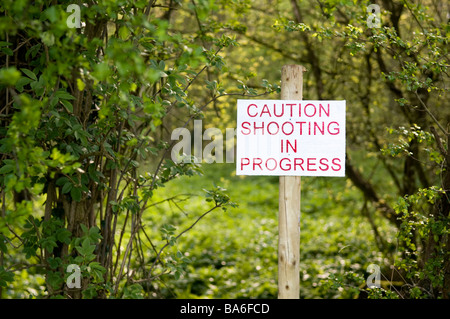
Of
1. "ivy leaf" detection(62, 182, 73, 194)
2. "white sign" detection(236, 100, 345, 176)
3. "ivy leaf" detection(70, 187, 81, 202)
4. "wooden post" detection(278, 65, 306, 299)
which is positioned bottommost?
"wooden post" detection(278, 65, 306, 299)

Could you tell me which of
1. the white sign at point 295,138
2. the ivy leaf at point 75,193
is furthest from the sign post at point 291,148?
the ivy leaf at point 75,193

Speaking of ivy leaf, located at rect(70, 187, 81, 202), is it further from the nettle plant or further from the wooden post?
the wooden post

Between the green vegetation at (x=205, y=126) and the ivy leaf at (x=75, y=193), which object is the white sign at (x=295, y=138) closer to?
the green vegetation at (x=205, y=126)

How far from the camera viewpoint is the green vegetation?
1.92 m

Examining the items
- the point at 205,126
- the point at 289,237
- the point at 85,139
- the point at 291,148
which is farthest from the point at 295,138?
the point at 205,126

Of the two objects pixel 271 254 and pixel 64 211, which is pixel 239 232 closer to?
pixel 271 254

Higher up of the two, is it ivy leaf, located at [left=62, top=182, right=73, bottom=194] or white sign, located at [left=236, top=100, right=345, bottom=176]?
white sign, located at [left=236, top=100, right=345, bottom=176]

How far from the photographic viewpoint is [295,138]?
2.36m

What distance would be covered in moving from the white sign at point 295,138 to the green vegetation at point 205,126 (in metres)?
0.38

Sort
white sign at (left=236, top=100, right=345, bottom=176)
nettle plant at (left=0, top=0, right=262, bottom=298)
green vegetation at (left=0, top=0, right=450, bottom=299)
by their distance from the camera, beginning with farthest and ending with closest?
1. white sign at (left=236, top=100, right=345, bottom=176)
2. nettle plant at (left=0, top=0, right=262, bottom=298)
3. green vegetation at (left=0, top=0, right=450, bottom=299)

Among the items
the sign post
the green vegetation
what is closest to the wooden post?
the sign post

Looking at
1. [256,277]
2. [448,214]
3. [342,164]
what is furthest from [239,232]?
[342,164]

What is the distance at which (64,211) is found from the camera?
2859 mm

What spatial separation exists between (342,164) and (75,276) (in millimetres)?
1463
